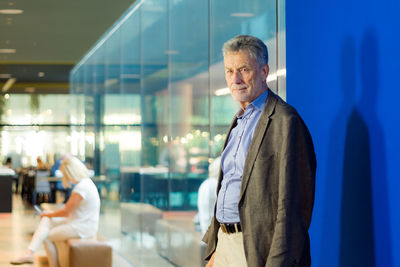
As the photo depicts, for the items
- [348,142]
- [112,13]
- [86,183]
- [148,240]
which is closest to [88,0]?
[112,13]

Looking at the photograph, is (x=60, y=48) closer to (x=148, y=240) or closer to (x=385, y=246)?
(x=148, y=240)

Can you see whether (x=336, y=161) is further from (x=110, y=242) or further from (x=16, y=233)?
(x=16, y=233)

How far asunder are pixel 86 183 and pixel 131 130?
1541mm

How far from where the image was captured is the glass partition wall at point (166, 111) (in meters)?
4.80

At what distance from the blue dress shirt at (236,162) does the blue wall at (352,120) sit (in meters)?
0.38

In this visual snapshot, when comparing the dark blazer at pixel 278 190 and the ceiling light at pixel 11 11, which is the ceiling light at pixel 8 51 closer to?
the ceiling light at pixel 11 11

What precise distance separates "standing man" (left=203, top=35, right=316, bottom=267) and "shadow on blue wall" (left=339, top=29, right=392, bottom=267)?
0.26 metres

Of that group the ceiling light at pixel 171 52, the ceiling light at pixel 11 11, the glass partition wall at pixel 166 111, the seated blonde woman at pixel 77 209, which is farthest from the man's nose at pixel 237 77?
the ceiling light at pixel 11 11

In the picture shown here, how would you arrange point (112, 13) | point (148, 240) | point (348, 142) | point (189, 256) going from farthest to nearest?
point (112, 13) < point (148, 240) < point (189, 256) < point (348, 142)

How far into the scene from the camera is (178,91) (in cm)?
671

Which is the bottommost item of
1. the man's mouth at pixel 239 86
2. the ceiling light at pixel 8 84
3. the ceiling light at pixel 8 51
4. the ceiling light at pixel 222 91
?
the man's mouth at pixel 239 86

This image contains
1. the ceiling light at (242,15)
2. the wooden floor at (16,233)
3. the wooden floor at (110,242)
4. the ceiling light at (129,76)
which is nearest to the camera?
the ceiling light at (242,15)

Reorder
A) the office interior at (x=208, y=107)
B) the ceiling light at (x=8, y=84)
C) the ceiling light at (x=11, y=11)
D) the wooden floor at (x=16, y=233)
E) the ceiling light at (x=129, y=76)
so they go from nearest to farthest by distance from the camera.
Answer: the office interior at (x=208, y=107), the ceiling light at (x=129, y=76), the wooden floor at (x=16, y=233), the ceiling light at (x=11, y=11), the ceiling light at (x=8, y=84)

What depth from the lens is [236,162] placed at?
9.46ft
